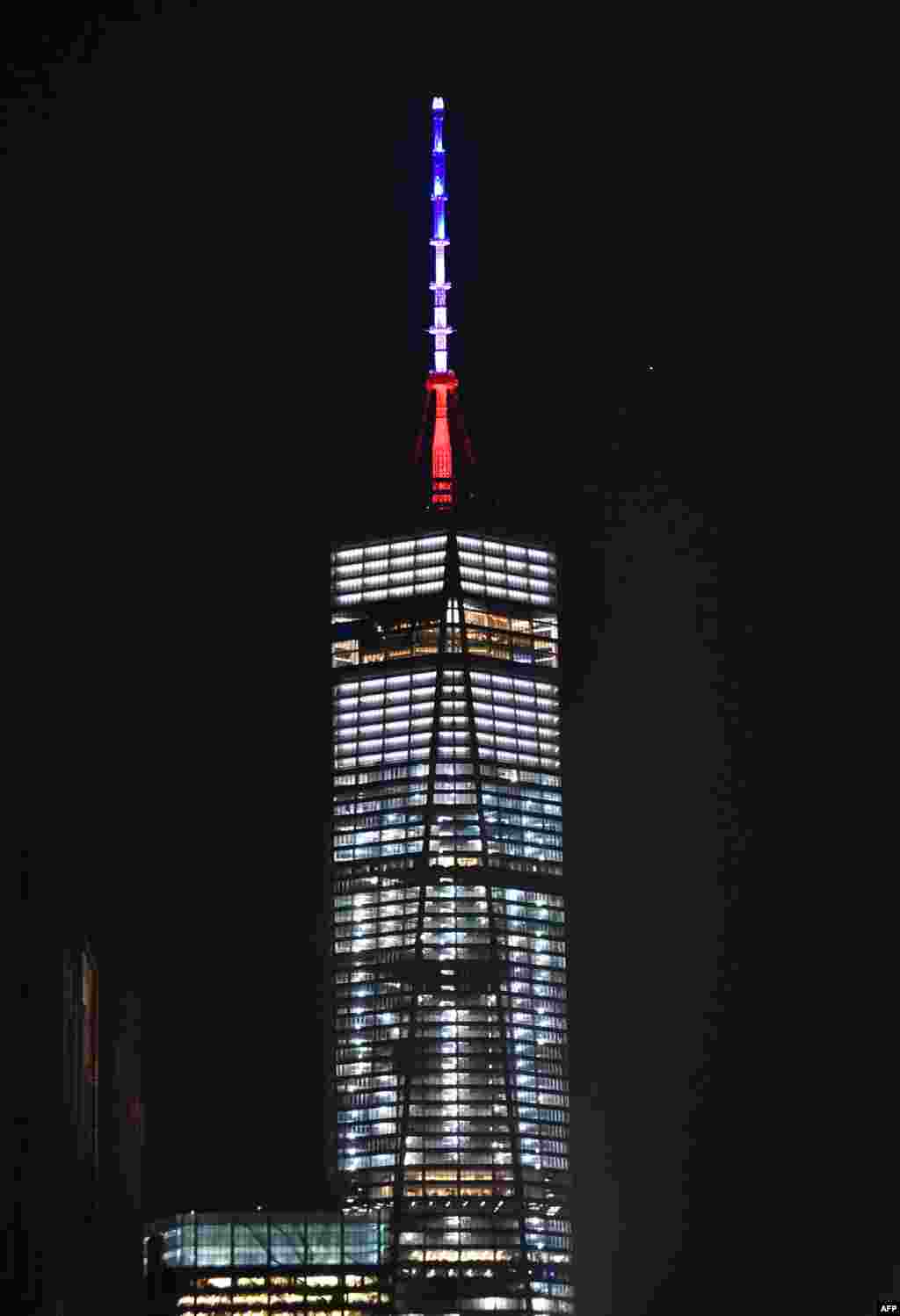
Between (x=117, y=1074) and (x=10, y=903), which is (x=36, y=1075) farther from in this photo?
(x=117, y=1074)

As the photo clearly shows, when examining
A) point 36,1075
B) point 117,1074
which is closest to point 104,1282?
point 117,1074

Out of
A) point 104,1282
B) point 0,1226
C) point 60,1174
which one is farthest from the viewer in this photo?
point 104,1282

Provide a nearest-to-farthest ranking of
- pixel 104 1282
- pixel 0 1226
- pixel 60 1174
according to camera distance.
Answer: pixel 0 1226 < pixel 60 1174 < pixel 104 1282

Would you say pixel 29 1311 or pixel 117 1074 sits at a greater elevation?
pixel 117 1074

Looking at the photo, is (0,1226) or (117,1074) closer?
(0,1226)

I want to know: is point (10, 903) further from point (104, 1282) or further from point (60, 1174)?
point (104, 1282)

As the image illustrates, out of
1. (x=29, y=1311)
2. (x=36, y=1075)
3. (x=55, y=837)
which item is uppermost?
(x=55, y=837)

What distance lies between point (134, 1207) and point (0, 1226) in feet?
122

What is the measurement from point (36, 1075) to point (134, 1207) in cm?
3171

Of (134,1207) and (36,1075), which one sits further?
(134,1207)

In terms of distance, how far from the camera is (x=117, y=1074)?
16500 centimetres

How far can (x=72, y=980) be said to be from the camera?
152750 millimetres

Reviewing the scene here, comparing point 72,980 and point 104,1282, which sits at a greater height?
point 72,980

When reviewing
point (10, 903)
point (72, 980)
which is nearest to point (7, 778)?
point (10, 903)
